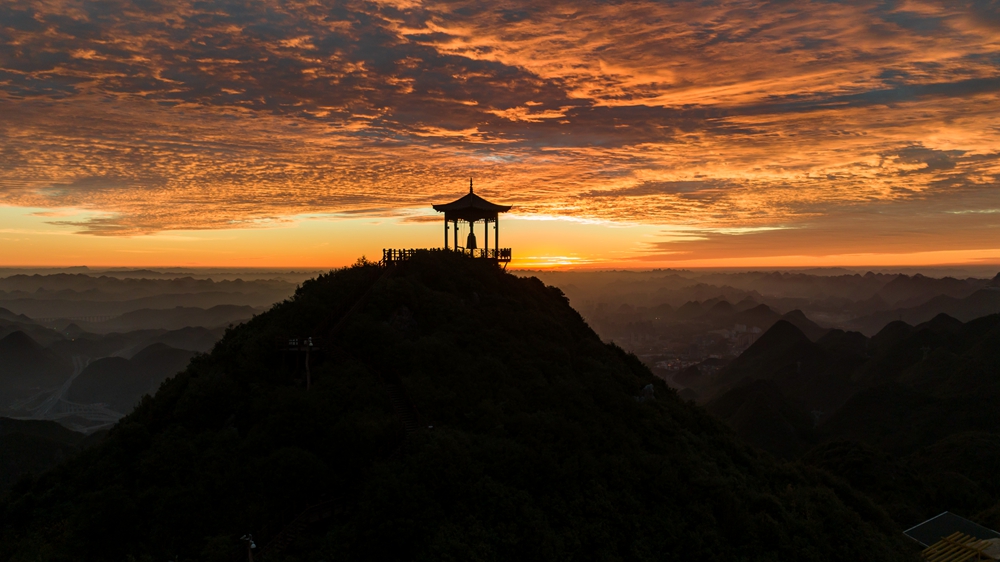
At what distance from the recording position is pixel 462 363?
2708 centimetres

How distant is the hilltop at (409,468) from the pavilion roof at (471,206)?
1086 centimetres

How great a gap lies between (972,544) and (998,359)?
89588 millimetres

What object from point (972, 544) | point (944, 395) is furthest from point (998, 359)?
point (972, 544)

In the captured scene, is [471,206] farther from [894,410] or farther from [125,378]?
[125,378]

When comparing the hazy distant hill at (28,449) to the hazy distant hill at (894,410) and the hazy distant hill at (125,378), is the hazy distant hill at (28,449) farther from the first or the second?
the hazy distant hill at (894,410)

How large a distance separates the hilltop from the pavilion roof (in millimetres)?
10860

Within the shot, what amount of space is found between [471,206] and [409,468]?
24.8m

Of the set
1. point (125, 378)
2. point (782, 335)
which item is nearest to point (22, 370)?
point (125, 378)

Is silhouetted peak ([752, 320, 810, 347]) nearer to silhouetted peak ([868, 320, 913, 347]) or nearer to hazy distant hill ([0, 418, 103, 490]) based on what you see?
silhouetted peak ([868, 320, 913, 347])

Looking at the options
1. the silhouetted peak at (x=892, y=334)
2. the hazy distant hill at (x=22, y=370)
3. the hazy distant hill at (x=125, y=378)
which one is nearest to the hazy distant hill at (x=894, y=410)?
the silhouetted peak at (x=892, y=334)

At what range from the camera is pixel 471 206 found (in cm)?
3981

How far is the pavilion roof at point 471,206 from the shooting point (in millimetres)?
39922

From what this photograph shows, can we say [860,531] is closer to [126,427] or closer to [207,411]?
[207,411]

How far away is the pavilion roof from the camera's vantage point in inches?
1572
